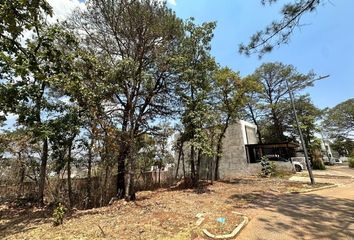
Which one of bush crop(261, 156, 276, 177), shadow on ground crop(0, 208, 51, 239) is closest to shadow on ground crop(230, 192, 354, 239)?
shadow on ground crop(0, 208, 51, 239)

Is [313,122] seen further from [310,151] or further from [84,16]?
[84,16]

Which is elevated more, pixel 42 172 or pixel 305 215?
pixel 42 172

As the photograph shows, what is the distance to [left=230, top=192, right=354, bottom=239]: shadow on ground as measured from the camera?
19.0 ft

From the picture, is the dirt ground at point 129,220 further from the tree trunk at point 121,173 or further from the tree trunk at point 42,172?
the tree trunk at point 121,173

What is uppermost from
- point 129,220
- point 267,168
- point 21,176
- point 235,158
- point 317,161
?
point 317,161

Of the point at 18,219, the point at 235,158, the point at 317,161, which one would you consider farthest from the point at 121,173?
the point at 317,161

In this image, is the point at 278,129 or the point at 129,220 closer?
the point at 129,220

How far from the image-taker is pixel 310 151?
27922 millimetres

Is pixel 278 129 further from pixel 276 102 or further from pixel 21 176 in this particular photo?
pixel 21 176

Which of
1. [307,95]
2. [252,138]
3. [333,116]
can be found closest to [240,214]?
[252,138]

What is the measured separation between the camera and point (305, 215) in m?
7.23

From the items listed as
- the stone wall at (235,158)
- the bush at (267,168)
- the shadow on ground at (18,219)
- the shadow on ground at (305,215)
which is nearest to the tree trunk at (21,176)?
the shadow on ground at (18,219)

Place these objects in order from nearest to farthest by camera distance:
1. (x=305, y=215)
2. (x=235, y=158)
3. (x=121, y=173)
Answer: (x=305, y=215), (x=121, y=173), (x=235, y=158)

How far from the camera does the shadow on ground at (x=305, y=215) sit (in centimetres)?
579
